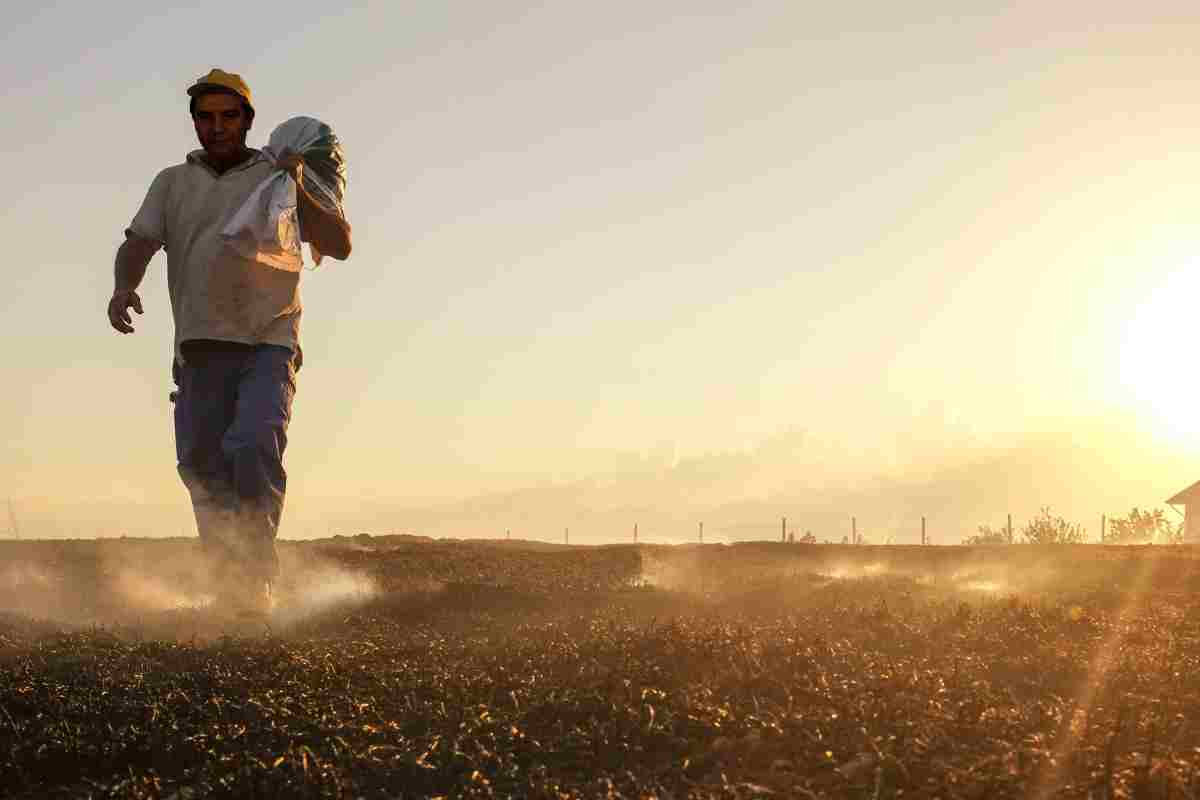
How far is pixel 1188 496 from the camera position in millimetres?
55188

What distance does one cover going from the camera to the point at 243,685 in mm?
4262

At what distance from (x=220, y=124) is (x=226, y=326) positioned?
1.35m

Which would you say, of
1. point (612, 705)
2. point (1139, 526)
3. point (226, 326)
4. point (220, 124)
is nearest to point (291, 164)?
point (220, 124)

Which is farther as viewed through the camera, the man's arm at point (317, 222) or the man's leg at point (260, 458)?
the man's arm at point (317, 222)

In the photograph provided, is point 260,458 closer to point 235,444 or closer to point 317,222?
point 235,444

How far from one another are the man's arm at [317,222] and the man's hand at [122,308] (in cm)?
119

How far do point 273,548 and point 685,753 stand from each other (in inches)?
179

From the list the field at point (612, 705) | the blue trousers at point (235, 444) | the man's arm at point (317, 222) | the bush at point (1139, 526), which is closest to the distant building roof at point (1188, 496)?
the bush at point (1139, 526)

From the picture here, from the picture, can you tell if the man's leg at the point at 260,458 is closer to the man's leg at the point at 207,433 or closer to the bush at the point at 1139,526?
the man's leg at the point at 207,433

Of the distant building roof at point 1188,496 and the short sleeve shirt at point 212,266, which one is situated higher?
the distant building roof at point 1188,496

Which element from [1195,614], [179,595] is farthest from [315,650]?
[1195,614]

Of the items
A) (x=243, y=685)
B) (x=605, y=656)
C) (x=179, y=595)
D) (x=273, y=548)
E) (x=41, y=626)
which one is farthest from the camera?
(x=179, y=595)

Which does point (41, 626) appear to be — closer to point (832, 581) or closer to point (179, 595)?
point (179, 595)

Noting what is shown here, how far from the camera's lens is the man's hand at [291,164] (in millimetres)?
7328
